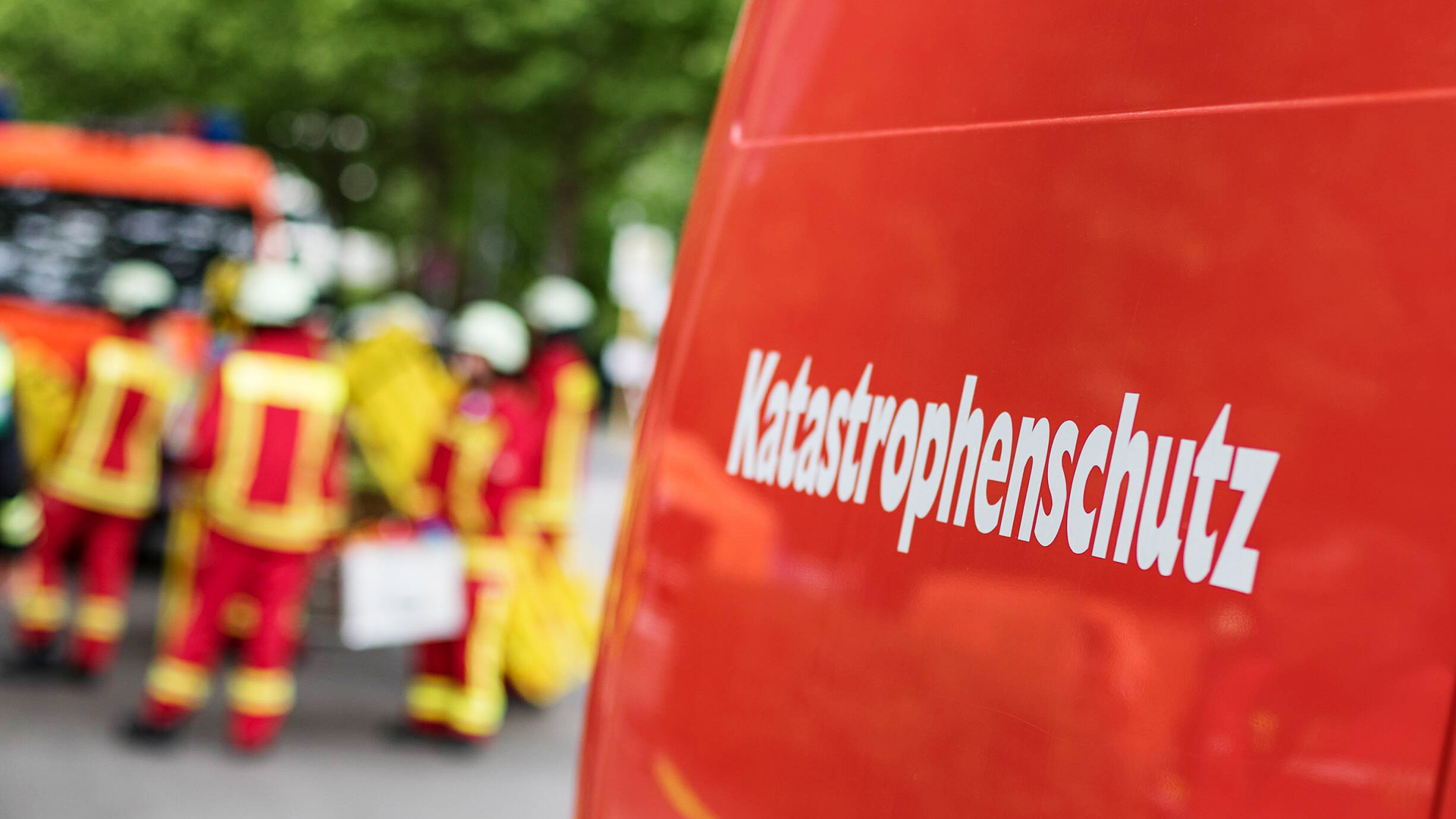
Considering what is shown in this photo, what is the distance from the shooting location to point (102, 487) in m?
9.16

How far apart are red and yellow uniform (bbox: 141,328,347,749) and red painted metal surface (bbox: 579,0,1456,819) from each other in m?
5.14

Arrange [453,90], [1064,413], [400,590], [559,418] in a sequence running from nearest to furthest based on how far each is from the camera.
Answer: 1. [1064,413]
2. [400,590]
3. [559,418]
4. [453,90]

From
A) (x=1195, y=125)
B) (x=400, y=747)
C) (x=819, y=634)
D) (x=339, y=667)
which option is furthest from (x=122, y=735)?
(x=1195, y=125)

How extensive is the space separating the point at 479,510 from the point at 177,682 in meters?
1.41

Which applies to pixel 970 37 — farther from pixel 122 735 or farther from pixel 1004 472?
pixel 122 735

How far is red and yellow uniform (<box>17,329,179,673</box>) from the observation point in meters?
9.05

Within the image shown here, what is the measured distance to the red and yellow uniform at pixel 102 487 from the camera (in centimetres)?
905

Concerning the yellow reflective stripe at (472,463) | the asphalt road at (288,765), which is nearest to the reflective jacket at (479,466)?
the yellow reflective stripe at (472,463)

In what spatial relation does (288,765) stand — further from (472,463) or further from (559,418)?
(559,418)

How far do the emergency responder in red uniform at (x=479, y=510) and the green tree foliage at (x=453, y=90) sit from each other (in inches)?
419

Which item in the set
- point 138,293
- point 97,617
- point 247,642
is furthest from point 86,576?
point 247,642

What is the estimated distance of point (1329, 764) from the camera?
1.61m

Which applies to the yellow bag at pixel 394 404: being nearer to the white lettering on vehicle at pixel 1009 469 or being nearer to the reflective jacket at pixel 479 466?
the reflective jacket at pixel 479 466

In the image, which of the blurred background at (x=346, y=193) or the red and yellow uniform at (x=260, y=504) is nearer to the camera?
the red and yellow uniform at (x=260, y=504)
